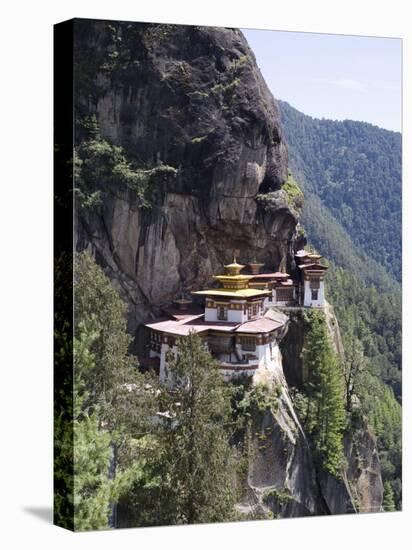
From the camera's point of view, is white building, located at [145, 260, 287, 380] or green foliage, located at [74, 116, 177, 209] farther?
white building, located at [145, 260, 287, 380]

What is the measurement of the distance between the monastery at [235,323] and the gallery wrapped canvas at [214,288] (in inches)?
1.3

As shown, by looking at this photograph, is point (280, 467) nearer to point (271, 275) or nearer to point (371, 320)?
point (271, 275)

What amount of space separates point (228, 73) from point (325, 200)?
352 centimetres

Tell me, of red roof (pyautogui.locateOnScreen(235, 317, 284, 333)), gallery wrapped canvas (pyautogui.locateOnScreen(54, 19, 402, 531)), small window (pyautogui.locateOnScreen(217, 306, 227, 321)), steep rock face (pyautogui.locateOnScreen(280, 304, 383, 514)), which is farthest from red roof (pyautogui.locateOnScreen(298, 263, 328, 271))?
small window (pyautogui.locateOnScreen(217, 306, 227, 321))

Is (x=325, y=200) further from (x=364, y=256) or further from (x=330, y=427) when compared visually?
(x=330, y=427)

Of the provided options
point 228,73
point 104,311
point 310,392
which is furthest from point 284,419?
point 228,73

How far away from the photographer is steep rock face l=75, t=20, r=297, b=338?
15594 mm

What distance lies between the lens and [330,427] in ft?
57.5

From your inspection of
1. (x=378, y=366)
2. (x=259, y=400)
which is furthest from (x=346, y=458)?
(x=259, y=400)

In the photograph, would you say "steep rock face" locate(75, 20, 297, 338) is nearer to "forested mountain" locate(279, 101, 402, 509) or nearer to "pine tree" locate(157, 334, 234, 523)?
"forested mountain" locate(279, 101, 402, 509)

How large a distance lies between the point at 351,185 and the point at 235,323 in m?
4.27

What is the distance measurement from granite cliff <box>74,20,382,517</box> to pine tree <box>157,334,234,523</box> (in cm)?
85

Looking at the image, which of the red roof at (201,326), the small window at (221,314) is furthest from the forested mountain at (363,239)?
the small window at (221,314)

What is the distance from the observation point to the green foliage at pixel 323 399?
17.3 meters
